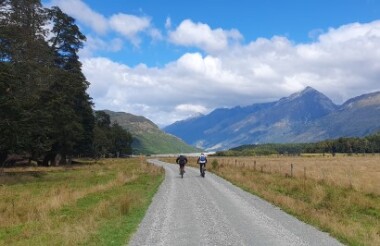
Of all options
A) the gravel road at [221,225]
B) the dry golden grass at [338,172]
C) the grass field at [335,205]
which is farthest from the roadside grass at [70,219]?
the dry golden grass at [338,172]

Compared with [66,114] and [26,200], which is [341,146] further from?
[26,200]

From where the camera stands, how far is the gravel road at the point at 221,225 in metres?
12.6

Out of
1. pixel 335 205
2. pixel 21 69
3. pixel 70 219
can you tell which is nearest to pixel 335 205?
pixel 335 205

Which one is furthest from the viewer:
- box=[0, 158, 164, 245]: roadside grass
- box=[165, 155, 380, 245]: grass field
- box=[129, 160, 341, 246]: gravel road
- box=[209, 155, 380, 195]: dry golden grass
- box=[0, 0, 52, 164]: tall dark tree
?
box=[0, 0, 52, 164]: tall dark tree

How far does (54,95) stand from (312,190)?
32275mm

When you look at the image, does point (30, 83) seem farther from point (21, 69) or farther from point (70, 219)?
point (70, 219)

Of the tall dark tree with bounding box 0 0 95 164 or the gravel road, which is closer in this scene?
the gravel road

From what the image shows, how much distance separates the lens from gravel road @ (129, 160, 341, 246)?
41.3 feet

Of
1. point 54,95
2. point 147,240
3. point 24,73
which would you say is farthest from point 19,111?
point 147,240

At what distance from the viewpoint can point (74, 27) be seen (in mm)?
59375

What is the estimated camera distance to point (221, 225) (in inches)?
596

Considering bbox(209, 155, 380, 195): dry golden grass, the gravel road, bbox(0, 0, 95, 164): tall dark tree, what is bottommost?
the gravel road

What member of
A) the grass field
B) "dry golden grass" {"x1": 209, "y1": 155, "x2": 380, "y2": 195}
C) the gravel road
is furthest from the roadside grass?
"dry golden grass" {"x1": 209, "y1": 155, "x2": 380, "y2": 195}

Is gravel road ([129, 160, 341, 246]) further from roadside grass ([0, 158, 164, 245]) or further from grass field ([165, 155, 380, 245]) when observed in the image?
roadside grass ([0, 158, 164, 245])
